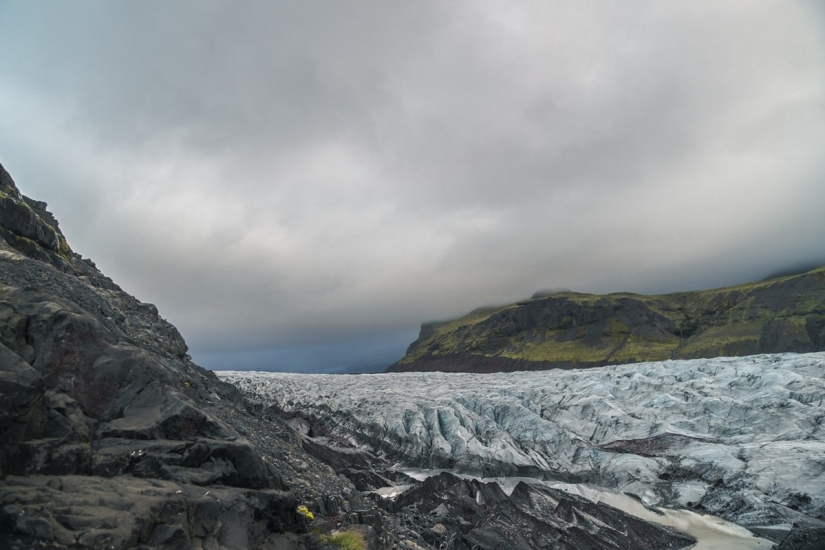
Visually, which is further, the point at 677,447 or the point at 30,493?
the point at 677,447

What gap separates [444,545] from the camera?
61.8 ft

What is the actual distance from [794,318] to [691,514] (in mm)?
104588

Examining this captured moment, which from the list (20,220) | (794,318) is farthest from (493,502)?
(794,318)

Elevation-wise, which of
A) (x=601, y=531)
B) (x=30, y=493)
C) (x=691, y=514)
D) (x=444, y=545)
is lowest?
(x=691, y=514)

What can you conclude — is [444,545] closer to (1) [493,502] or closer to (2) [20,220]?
(1) [493,502]

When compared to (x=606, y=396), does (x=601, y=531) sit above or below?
below

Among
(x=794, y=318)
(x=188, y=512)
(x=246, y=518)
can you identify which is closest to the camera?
(x=188, y=512)

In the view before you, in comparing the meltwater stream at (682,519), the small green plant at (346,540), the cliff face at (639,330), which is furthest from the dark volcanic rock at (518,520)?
the cliff face at (639,330)

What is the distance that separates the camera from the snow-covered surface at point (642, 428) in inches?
1161

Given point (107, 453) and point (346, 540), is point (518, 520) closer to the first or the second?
point (346, 540)

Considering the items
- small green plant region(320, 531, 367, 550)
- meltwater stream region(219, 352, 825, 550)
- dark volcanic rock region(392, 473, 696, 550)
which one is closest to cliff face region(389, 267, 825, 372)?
meltwater stream region(219, 352, 825, 550)

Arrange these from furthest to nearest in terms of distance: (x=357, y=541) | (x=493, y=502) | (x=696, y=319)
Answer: (x=696, y=319) → (x=493, y=502) → (x=357, y=541)

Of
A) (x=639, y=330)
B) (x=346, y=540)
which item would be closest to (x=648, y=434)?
(x=346, y=540)

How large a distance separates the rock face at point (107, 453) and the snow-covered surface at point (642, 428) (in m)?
24.9
